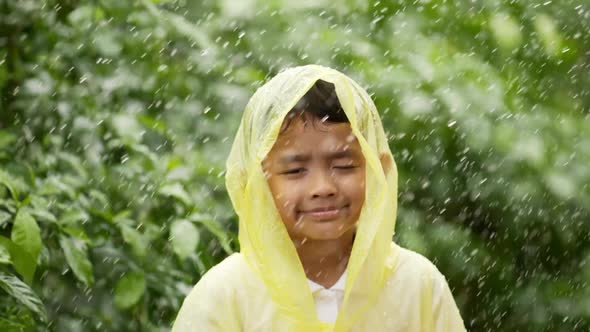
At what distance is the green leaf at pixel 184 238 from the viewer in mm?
4488

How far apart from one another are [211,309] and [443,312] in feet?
1.81

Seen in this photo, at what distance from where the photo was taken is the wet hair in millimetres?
3197

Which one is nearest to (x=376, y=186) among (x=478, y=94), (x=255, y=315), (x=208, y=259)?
(x=255, y=315)

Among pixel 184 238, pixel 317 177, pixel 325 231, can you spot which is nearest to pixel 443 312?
pixel 325 231

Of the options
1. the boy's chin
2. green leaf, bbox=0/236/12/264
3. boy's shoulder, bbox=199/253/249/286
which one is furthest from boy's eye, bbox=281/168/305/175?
green leaf, bbox=0/236/12/264

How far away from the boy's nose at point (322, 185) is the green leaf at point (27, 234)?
43.8 inches

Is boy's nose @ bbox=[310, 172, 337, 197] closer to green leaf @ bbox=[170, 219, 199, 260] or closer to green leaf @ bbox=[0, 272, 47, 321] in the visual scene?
green leaf @ bbox=[0, 272, 47, 321]

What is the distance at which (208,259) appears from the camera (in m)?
4.86

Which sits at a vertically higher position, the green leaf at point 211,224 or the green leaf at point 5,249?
the green leaf at point 5,249

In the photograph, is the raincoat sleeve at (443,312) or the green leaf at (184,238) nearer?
the raincoat sleeve at (443,312)

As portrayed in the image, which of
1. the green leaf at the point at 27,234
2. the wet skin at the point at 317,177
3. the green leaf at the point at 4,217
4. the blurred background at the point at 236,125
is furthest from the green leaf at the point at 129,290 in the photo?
the wet skin at the point at 317,177

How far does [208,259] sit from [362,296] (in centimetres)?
170

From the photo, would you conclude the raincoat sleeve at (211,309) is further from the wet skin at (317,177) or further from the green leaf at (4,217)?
the green leaf at (4,217)

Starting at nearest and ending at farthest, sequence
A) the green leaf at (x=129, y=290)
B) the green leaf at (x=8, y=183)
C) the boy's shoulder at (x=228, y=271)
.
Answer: the boy's shoulder at (x=228, y=271)
the green leaf at (x=8, y=183)
the green leaf at (x=129, y=290)
